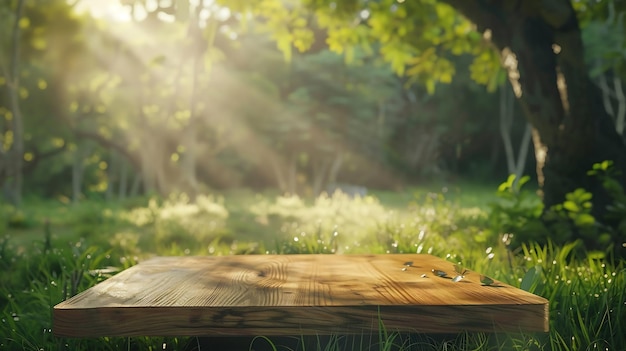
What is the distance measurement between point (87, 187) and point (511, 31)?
5017 centimetres

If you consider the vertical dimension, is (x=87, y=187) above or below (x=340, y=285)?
below

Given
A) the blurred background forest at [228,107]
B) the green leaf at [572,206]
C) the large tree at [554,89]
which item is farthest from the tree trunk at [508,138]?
the green leaf at [572,206]

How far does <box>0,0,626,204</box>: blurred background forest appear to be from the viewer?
20062 mm

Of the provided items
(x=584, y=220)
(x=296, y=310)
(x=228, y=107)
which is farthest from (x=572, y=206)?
(x=228, y=107)

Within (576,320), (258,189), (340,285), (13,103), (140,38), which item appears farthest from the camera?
(258,189)

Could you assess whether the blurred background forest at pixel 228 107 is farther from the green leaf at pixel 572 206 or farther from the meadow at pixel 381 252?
the green leaf at pixel 572 206

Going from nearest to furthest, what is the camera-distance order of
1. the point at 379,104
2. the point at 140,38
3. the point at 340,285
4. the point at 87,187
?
1. the point at 340,285
2. the point at 140,38
3. the point at 379,104
4. the point at 87,187

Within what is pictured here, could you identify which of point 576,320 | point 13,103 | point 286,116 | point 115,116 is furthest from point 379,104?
point 576,320

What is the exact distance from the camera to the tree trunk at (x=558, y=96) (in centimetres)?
589

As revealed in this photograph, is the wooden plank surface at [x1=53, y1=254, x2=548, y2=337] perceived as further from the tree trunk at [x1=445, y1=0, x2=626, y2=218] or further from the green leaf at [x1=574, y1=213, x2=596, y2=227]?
the tree trunk at [x1=445, y1=0, x2=626, y2=218]

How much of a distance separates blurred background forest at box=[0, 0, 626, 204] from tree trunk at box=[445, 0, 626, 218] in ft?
26.8

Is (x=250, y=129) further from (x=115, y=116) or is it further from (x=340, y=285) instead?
(x=340, y=285)

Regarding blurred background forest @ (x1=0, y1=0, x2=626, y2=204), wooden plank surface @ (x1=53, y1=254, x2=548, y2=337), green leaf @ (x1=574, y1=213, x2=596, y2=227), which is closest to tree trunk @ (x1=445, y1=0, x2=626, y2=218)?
green leaf @ (x1=574, y1=213, x2=596, y2=227)

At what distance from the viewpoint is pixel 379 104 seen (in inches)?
1226
